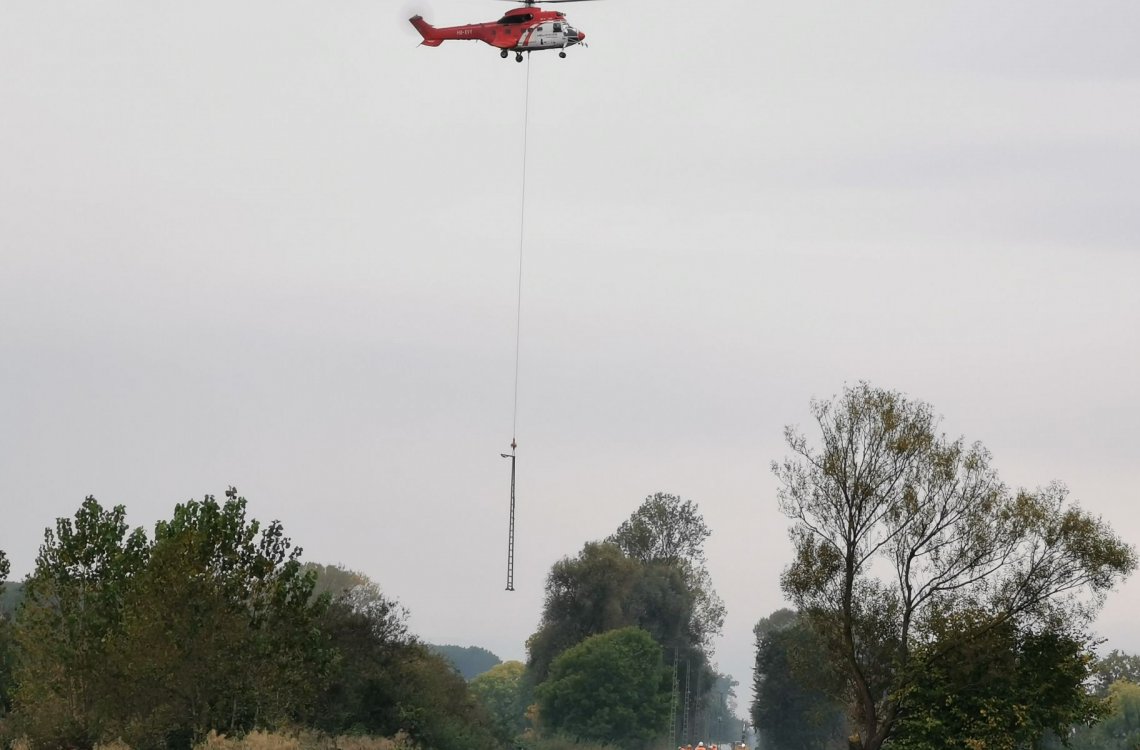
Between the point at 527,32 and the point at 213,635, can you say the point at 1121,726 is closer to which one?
the point at 527,32

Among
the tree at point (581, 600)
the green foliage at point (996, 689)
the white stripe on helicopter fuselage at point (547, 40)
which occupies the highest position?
the white stripe on helicopter fuselage at point (547, 40)

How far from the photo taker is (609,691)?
138m

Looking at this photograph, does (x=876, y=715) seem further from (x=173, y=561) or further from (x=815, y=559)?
(x=173, y=561)

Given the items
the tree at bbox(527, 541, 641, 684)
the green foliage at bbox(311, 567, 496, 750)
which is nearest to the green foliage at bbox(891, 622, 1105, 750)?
the green foliage at bbox(311, 567, 496, 750)

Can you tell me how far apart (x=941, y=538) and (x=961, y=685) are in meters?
5.85

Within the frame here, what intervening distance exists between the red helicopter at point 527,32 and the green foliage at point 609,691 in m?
81.2

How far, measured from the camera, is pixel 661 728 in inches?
5679

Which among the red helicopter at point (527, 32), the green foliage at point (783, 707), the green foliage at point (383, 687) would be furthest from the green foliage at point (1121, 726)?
the red helicopter at point (527, 32)

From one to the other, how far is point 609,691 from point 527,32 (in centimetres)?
8639

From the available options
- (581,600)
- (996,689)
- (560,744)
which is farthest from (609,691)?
(996,689)

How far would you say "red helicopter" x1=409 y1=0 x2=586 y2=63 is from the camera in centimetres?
6153

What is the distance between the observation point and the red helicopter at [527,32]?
6153 centimetres

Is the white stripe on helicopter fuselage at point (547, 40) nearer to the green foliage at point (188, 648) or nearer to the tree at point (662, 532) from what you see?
the green foliage at point (188, 648)

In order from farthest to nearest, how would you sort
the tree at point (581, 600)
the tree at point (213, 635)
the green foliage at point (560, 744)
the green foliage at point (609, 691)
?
the tree at point (581, 600)
the green foliage at point (609, 691)
the green foliage at point (560, 744)
the tree at point (213, 635)
